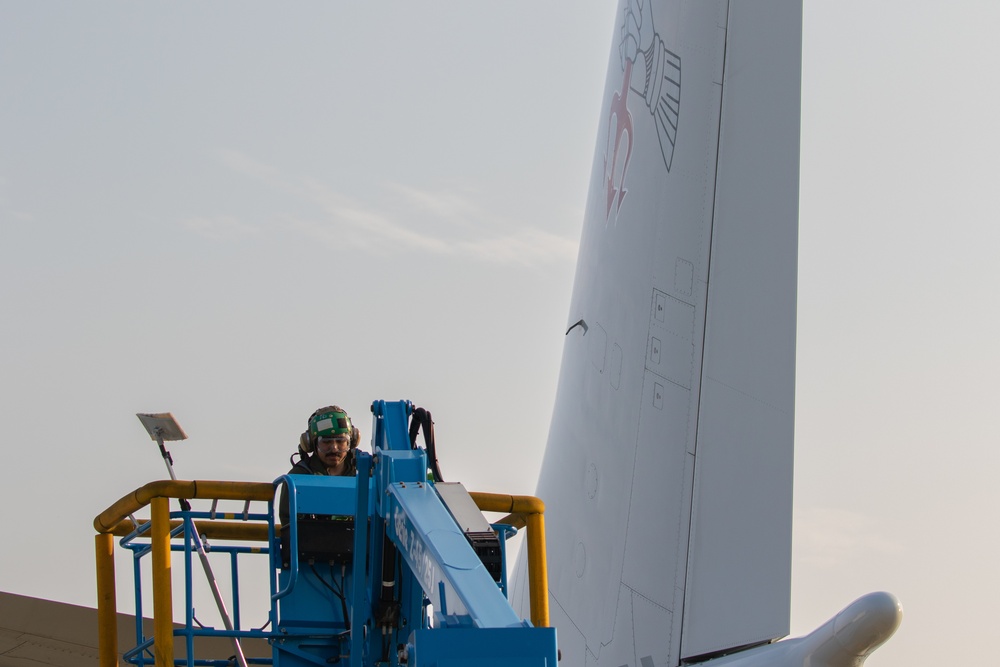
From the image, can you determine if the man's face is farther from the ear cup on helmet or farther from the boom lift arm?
the boom lift arm

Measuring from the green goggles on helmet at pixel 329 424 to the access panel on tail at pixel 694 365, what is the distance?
1.52m

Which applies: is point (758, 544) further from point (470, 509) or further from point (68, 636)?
point (68, 636)

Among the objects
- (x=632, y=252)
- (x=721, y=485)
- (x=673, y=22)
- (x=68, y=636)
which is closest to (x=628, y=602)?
(x=721, y=485)

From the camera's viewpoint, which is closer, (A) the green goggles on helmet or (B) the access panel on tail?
(B) the access panel on tail

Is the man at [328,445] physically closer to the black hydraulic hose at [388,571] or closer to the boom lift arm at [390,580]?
the boom lift arm at [390,580]

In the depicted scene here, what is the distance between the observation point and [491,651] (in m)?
3.84

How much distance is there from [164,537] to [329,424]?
4.67 ft

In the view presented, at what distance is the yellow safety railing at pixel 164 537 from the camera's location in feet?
17.8

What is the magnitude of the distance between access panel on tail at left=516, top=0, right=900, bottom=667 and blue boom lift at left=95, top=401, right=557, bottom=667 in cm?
92

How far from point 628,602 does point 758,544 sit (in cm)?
108

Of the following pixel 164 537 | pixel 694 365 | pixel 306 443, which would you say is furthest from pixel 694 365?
pixel 164 537

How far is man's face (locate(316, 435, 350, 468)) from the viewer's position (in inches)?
273

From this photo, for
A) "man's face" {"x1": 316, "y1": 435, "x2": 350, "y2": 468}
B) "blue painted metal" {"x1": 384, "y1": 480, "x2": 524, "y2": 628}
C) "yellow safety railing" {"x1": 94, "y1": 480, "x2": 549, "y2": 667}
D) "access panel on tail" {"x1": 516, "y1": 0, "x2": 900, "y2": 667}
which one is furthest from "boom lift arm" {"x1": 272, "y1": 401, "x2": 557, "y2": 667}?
"access panel on tail" {"x1": 516, "y1": 0, "x2": 900, "y2": 667}

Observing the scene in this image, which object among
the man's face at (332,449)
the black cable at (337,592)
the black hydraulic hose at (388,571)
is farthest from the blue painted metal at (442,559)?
the man's face at (332,449)
